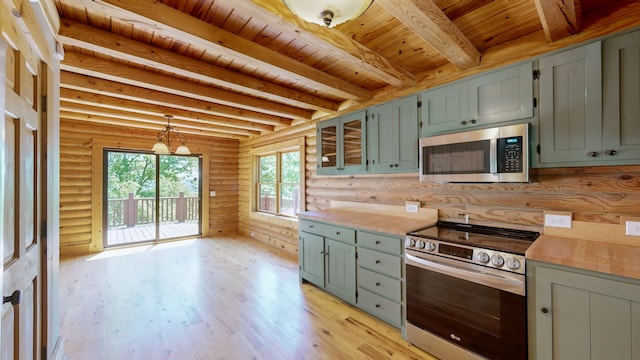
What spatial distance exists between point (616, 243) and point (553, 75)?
1.25 metres

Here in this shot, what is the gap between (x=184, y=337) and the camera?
7.50ft

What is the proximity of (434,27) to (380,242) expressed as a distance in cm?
179

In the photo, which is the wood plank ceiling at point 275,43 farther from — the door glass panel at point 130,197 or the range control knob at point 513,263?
the door glass panel at point 130,197

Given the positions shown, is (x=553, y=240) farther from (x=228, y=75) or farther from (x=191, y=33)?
(x=228, y=75)

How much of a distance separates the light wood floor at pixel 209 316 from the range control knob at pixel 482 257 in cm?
93

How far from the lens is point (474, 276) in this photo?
176cm

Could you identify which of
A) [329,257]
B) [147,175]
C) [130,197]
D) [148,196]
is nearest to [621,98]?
[329,257]

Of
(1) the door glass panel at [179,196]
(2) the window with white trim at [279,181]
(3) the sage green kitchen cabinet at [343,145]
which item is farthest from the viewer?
(1) the door glass panel at [179,196]

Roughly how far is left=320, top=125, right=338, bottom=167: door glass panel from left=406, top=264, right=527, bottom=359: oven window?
5.95 feet

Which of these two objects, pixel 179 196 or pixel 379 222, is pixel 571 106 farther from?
pixel 179 196

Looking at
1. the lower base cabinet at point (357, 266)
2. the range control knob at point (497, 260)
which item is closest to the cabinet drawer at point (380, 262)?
the lower base cabinet at point (357, 266)

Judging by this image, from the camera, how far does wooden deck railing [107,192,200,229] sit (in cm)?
569

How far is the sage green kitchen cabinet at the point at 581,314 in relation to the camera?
129 cm

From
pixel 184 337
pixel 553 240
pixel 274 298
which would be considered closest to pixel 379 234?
pixel 553 240
